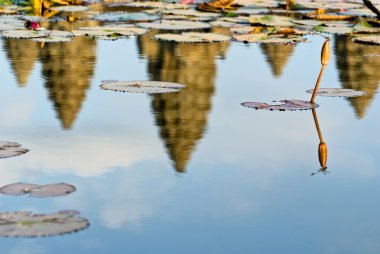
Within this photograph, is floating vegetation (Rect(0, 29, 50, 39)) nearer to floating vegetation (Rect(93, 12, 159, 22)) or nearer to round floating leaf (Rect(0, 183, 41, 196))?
floating vegetation (Rect(93, 12, 159, 22))

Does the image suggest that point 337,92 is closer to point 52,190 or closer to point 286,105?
point 286,105

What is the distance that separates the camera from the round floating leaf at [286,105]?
31.4 feet

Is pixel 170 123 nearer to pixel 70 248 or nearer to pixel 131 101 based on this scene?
pixel 131 101

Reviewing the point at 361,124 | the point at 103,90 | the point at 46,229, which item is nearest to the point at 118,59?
the point at 103,90

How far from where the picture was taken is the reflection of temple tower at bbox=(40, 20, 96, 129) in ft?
31.1

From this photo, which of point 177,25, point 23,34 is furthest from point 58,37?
point 177,25

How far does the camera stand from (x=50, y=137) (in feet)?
26.4

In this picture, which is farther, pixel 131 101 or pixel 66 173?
pixel 131 101

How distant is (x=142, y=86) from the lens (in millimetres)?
10516

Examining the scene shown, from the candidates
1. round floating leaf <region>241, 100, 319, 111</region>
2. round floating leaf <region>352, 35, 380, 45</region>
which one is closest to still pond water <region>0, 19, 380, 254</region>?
round floating leaf <region>241, 100, 319, 111</region>

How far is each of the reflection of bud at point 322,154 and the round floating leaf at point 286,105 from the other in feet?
5.15

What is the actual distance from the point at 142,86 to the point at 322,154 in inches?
132

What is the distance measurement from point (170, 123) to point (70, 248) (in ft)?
12.2

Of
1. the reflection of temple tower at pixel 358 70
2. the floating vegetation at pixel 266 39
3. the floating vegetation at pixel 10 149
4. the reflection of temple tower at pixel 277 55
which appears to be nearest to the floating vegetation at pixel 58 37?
the floating vegetation at pixel 266 39
